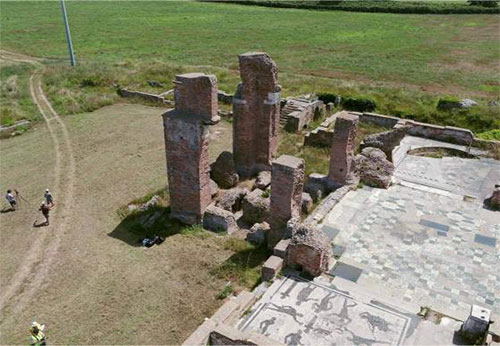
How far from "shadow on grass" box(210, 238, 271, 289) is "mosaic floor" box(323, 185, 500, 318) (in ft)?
7.16

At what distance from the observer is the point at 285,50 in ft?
154

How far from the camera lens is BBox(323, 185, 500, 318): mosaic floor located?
11453 millimetres

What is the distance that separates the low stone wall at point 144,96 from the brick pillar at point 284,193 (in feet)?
56.0

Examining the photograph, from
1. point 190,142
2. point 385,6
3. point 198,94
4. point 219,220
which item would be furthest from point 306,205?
point 385,6

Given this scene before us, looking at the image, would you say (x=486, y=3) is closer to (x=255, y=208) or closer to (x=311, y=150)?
(x=311, y=150)

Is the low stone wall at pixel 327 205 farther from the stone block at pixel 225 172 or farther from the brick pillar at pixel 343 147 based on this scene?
the stone block at pixel 225 172

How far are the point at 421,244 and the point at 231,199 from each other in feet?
20.8

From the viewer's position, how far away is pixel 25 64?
39344mm

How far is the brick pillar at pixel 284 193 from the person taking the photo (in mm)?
12586

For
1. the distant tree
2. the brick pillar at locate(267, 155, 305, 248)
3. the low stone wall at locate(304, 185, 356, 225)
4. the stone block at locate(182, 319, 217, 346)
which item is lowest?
the low stone wall at locate(304, 185, 356, 225)

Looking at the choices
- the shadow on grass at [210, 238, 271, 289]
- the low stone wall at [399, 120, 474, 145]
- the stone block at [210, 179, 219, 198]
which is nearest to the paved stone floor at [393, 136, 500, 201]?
the low stone wall at [399, 120, 474, 145]

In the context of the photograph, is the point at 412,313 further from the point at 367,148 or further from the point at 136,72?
the point at 136,72

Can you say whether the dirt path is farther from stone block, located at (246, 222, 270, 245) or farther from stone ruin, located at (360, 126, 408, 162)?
stone ruin, located at (360, 126, 408, 162)

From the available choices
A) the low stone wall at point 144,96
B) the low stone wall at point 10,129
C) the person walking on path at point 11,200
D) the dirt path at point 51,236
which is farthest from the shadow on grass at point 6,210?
the low stone wall at point 144,96
